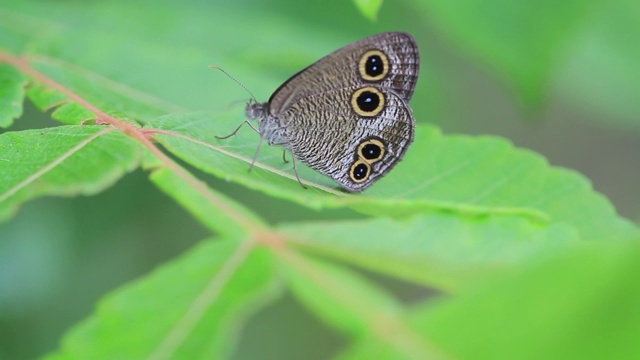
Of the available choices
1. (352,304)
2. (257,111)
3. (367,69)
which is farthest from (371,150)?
(352,304)

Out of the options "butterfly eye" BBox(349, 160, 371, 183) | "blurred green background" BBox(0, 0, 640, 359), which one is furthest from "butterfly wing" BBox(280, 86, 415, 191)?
"blurred green background" BBox(0, 0, 640, 359)

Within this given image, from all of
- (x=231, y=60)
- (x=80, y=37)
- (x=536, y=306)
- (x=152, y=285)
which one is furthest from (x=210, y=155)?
(x=231, y=60)

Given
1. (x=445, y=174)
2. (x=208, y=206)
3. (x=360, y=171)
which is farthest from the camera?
(x=360, y=171)

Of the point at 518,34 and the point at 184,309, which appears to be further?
the point at 518,34

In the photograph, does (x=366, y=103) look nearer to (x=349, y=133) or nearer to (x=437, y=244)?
(x=349, y=133)

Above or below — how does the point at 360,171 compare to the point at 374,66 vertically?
below

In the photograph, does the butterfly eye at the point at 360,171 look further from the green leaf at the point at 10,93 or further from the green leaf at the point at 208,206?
the green leaf at the point at 10,93
